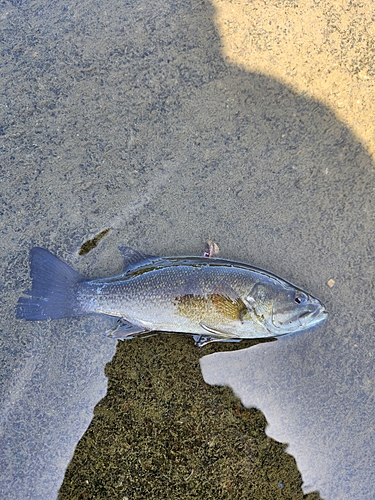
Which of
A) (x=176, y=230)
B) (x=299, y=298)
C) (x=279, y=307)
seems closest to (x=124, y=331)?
(x=176, y=230)

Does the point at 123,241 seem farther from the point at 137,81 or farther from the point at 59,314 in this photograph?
the point at 137,81

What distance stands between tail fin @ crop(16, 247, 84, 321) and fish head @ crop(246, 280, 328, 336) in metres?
1.29

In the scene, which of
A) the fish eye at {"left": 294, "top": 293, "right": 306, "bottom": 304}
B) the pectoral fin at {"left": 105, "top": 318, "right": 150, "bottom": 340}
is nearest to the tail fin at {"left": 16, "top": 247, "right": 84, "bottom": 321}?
the pectoral fin at {"left": 105, "top": 318, "right": 150, "bottom": 340}

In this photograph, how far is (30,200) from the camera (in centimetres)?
289

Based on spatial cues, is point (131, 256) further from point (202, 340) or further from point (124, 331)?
point (202, 340)

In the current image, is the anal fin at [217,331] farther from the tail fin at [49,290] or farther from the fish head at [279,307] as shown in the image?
the tail fin at [49,290]

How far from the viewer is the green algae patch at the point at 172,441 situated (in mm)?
2814

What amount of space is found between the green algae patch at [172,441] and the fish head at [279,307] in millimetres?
343

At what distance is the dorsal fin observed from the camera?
288cm

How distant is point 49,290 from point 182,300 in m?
1.00

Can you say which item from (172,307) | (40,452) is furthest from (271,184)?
(40,452)

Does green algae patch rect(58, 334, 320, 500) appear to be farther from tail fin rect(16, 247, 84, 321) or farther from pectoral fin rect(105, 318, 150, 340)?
tail fin rect(16, 247, 84, 321)

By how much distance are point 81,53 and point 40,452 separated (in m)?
3.07

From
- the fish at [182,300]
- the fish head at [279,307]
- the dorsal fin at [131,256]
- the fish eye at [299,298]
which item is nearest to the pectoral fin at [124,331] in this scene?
the fish at [182,300]
